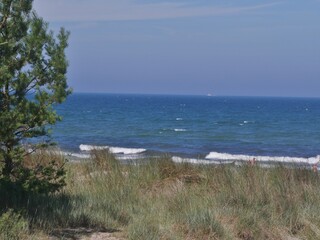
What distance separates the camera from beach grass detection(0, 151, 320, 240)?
7637 millimetres

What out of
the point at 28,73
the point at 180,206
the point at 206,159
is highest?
the point at 28,73

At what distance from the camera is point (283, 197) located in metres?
9.20

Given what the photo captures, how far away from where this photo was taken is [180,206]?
877cm

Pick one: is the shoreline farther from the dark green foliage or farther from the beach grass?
the dark green foliage

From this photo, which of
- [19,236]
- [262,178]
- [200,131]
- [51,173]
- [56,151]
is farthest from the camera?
[200,131]

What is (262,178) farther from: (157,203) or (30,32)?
(30,32)

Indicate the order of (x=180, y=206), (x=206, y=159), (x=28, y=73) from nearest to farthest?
(x=28, y=73), (x=180, y=206), (x=206, y=159)

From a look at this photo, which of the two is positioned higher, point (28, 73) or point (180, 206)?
point (28, 73)

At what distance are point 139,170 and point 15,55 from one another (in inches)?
173

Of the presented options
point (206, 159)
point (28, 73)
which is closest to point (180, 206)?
point (28, 73)

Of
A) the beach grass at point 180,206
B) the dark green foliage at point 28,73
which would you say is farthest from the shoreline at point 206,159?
the dark green foliage at point 28,73

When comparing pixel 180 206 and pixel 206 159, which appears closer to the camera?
pixel 180 206

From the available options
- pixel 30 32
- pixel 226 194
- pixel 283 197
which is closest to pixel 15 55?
pixel 30 32

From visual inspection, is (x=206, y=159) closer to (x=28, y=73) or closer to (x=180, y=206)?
(x=180, y=206)
